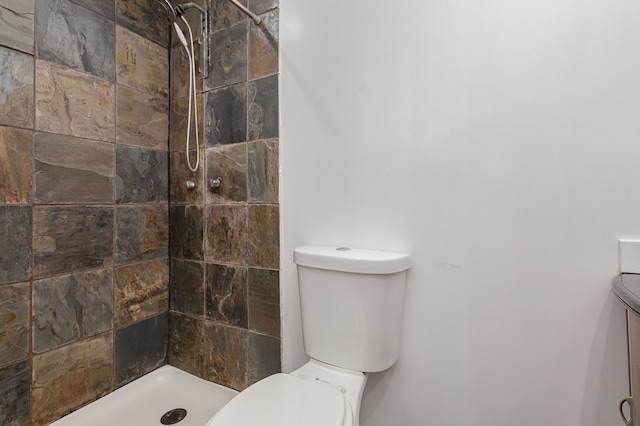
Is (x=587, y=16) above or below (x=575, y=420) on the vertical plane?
above

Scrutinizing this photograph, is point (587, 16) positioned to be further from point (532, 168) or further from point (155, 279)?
point (155, 279)

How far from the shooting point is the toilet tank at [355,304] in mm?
921

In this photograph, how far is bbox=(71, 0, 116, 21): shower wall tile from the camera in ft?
3.94

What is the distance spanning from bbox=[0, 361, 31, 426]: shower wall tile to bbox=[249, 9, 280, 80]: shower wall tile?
1348mm

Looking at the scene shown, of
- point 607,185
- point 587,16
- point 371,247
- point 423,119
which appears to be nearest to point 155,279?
point 371,247

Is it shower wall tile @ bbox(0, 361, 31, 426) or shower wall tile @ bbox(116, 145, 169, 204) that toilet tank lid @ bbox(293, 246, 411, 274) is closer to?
shower wall tile @ bbox(116, 145, 169, 204)

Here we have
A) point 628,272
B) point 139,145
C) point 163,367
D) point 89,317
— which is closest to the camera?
point 628,272

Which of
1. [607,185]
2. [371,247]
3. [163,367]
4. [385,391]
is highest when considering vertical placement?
[607,185]

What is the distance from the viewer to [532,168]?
2.78ft

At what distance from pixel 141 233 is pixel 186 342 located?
1.86 feet

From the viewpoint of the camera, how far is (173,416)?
1.29 m

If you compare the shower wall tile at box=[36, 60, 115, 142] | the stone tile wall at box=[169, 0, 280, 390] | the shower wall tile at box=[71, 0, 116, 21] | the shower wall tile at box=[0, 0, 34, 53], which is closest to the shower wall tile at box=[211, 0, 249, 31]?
the stone tile wall at box=[169, 0, 280, 390]

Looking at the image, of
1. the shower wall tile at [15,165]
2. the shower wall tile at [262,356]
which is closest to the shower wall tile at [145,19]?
the shower wall tile at [15,165]

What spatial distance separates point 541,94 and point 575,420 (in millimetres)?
880
